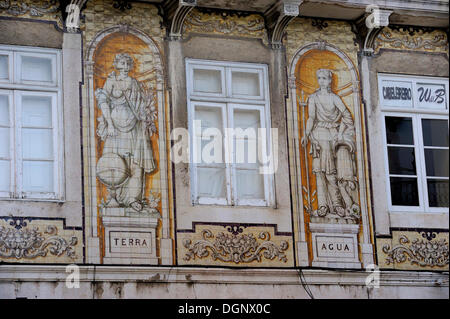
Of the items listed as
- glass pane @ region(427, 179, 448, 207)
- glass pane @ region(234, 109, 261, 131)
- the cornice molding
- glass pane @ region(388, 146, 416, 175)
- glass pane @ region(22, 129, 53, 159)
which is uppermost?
glass pane @ region(234, 109, 261, 131)

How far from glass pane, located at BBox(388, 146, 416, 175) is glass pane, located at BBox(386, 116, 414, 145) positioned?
0.09m

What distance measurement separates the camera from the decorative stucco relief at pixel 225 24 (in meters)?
13.5

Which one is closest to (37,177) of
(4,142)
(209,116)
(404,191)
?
(4,142)

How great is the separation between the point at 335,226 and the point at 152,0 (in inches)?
142

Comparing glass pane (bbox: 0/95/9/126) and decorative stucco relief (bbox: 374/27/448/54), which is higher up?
decorative stucco relief (bbox: 374/27/448/54)

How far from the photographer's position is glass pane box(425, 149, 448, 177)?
14.0 metres

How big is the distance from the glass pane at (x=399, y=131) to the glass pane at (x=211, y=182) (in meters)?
2.36

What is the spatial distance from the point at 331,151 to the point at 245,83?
1.39 meters

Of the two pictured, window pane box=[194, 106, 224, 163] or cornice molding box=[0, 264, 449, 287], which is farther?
window pane box=[194, 106, 224, 163]

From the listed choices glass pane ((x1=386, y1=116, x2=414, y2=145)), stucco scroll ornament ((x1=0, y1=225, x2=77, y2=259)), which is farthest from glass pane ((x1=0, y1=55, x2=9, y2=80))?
glass pane ((x1=386, y1=116, x2=414, y2=145))

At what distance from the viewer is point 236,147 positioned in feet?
43.8

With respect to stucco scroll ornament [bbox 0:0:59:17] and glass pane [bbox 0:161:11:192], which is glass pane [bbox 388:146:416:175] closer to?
stucco scroll ornament [bbox 0:0:59:17]

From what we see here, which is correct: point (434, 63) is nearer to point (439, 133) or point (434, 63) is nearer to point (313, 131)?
point (439, 133)
